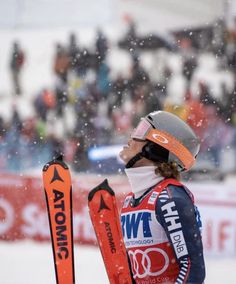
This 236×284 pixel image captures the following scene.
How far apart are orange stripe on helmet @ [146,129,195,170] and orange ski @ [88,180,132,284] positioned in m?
0.50

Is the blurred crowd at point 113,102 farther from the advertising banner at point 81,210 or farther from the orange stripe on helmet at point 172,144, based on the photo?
the orange stripe on helmet at point 172,144

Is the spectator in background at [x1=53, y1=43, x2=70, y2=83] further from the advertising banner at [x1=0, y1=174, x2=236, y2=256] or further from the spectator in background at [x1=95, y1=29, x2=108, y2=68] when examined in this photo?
the advertising banner at [x1=0, y1=174, x2=236, y2=256]

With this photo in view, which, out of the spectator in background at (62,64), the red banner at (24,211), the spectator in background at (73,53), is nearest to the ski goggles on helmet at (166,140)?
the red banner at (24,211)

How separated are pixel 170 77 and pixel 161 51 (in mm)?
1701

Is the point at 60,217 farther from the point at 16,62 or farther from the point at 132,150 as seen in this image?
the point at 16,62

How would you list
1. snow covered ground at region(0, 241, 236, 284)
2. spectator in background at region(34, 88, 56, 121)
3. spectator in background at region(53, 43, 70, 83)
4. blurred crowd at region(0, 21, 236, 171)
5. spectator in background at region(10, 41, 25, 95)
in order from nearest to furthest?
1. snow covered ground at region(0, 241, 236, 284)
2. blurred crowd at region(0, 21, 236, 171)
3. spectator in background at region(53, 43, 70, 83)
4. spectator in background at region(34, 88, 56, 121)
5. spectator in background at region(10, 41, 25, 95)

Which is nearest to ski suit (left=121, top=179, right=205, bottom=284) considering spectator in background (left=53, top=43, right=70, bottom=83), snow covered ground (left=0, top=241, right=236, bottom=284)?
snow covered ground (left=0, top=241, right=236, bottom=284)

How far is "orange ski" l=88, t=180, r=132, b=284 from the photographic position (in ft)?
11.8

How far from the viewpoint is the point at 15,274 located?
7.66 m

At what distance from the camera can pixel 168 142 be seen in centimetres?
A: 333

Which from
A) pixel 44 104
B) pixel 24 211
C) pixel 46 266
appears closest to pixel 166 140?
pixel 46 266

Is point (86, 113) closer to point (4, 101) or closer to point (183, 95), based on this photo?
point (183, 95)

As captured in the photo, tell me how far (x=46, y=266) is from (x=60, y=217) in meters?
4.27

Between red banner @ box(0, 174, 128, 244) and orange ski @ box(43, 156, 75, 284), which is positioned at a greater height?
red banner @ box(0, 174, 128, 244)
